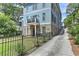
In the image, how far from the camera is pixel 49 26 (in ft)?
9.31

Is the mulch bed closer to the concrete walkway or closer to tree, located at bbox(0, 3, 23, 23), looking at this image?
the concrete walkway

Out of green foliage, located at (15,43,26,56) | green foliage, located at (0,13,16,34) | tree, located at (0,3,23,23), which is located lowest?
green foliage, located at (15,43,26,56)

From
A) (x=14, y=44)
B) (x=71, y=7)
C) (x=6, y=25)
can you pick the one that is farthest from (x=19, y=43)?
(x=71, y=7)

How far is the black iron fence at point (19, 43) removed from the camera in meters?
2.65

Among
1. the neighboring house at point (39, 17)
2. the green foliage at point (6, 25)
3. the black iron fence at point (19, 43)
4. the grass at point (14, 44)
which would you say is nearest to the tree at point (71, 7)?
the neighboring house at point (39, 17)

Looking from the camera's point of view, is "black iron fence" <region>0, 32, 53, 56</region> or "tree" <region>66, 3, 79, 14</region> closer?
"black iron fence" <region>0, 32, 53, 56</region>

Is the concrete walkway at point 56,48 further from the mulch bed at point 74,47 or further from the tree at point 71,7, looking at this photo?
the tree at point 71,7

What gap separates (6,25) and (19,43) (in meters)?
0.32

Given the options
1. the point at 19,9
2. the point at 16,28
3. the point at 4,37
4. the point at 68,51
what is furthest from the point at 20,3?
the point at 68,51

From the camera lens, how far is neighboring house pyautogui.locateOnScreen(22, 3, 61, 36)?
2.78 meters

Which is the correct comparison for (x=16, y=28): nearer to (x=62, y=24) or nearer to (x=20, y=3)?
(x=20, y=3)

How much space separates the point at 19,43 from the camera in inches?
109

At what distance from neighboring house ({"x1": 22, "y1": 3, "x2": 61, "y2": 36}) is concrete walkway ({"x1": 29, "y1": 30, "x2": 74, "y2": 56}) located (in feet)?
0.66

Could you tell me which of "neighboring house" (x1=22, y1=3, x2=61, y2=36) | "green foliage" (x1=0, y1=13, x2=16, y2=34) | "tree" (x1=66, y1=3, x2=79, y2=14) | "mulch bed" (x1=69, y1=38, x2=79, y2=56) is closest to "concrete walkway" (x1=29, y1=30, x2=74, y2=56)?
"mulch bed" (x1=69, y1=38, x2=79, y2=56)
